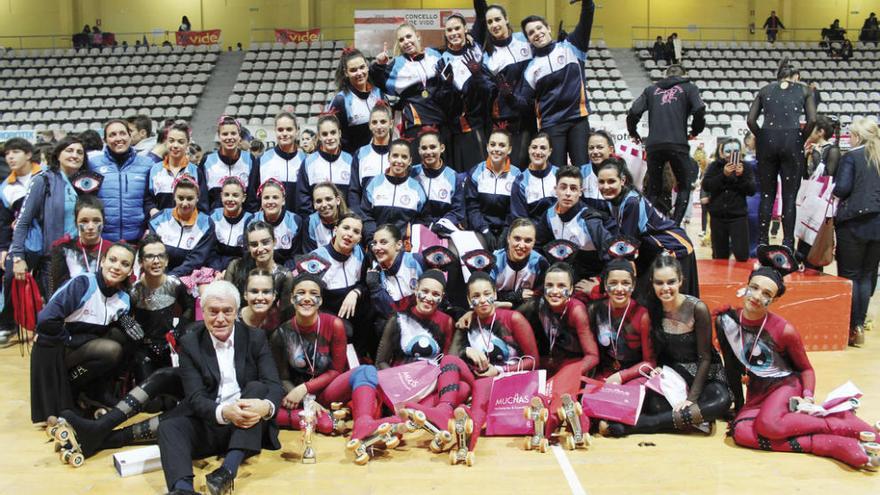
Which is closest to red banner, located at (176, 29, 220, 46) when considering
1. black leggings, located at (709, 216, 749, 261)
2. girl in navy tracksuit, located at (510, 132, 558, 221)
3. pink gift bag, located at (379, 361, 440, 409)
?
black leggings, located at (709, 216, 749, 261)

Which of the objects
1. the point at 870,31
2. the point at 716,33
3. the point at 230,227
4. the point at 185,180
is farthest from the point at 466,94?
the point at 870,31

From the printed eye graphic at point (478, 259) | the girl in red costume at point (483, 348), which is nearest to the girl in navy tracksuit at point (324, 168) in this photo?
the printed eye graphic at point (478, 259)

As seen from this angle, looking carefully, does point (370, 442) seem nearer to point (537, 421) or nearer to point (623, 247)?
point (537, 421)

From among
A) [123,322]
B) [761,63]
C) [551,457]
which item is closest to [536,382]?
[551,457]

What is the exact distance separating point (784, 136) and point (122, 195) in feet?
15.2

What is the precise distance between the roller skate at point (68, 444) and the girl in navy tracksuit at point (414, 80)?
313cm

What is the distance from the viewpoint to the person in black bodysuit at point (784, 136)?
5254mm

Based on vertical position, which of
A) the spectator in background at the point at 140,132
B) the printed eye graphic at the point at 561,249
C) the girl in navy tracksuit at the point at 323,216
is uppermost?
the spectator in background at the point at 140,132

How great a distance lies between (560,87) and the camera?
5.19 m

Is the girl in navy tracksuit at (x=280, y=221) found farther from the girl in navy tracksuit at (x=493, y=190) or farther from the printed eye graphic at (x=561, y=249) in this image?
the printed eye graphic at (x=561, y=249)

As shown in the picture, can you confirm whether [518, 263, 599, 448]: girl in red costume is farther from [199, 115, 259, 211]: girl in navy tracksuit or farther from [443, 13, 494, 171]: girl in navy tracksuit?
[199, 115, 259, 211]: girl in navy tracksuit

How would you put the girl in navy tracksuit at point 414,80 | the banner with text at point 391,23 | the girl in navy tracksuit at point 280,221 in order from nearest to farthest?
1. the girl in navy tracksuit at point 280,221
2. the girl in navy tracksuit at point 414,80
3. the banner with text at point 391,23

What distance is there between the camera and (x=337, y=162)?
5.16m

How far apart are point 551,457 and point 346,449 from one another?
3.18 ft
